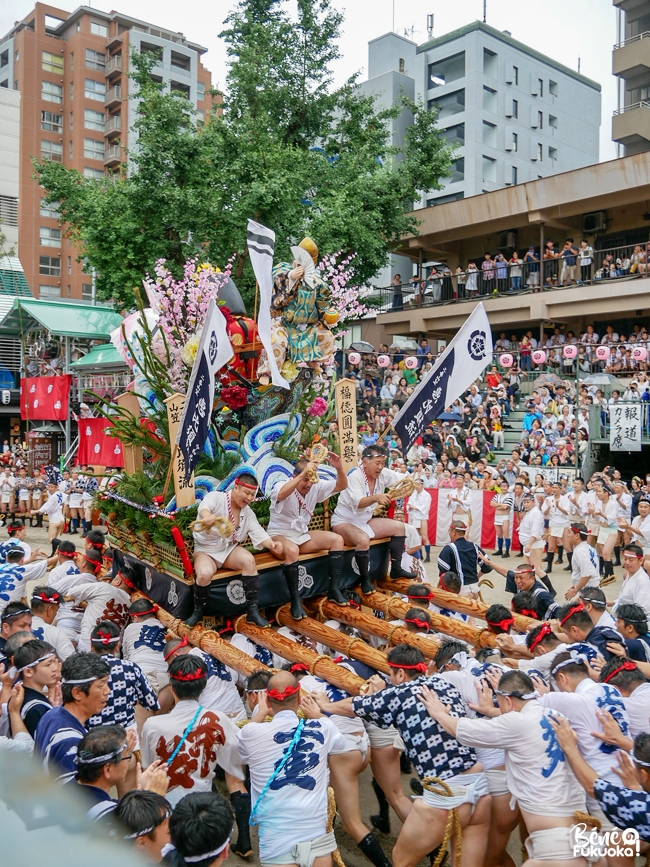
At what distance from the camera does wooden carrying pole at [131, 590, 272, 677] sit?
5254 millimetres

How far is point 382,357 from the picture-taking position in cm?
2203

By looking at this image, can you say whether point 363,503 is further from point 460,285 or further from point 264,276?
point 460,285

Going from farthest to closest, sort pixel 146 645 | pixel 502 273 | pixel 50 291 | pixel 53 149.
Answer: pixel 50 291 < pixel 53 149 < pixel 502 273 < pixel 146 645

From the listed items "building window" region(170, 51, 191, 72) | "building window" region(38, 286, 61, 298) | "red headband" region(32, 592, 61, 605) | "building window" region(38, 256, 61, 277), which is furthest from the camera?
"building window" region(170, 51, 191, 72)

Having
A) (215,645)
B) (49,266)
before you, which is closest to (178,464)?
(215,645)

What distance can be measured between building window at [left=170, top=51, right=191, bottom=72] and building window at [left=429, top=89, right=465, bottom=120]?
16001mm

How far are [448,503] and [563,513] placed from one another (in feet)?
7.83

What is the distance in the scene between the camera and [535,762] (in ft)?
12.6

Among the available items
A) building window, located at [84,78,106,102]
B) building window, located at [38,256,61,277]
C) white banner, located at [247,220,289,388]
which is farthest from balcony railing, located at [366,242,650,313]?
building window, located at [84,78,106,102]

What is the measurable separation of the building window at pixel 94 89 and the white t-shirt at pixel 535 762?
4068 centimetres

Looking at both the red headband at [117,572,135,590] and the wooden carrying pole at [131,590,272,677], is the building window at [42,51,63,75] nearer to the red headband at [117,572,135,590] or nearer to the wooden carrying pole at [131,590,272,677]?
the red headband at [117,572,135,590]

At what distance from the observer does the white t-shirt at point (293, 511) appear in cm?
643

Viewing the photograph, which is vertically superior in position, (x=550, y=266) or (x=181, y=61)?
(x=181, y=61)

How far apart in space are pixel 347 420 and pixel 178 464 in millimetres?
1644
